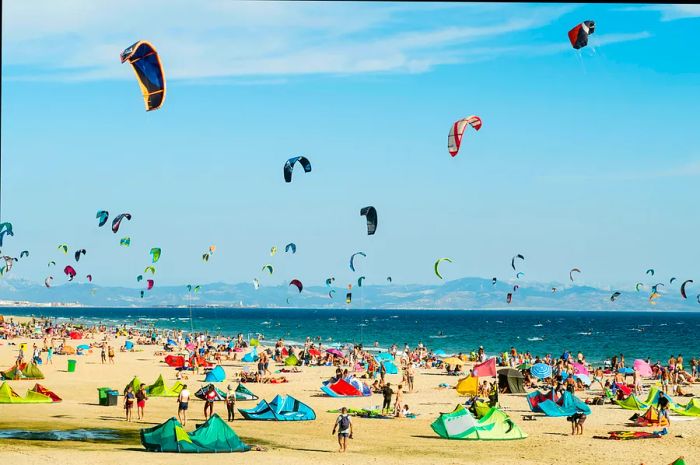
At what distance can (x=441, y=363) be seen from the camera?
4428 centimetres

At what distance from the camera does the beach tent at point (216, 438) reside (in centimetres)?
1778

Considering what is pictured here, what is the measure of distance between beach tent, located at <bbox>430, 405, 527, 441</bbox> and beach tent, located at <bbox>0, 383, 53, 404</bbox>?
11.8 m

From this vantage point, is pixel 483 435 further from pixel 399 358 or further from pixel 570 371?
pixel 399 358

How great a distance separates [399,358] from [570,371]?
671 inches


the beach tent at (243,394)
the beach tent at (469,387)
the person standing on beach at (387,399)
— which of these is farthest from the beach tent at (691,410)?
the beach tent at (243,394)

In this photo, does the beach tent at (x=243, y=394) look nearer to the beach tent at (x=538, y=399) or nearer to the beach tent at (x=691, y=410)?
the beach tent at (x=538, y=399)

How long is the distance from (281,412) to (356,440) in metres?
3.51

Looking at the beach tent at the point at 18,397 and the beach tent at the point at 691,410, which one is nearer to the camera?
the beach tent at the point at 691,410

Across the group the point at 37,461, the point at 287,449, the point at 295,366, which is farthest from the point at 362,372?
the point at 37,461

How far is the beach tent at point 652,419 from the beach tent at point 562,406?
5.45 ft

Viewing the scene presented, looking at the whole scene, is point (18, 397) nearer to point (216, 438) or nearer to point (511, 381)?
point (216, 438)

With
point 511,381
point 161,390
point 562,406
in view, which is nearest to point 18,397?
point 161,390

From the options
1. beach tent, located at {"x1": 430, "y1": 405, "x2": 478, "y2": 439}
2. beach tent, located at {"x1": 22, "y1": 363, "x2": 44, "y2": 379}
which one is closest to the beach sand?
beach tent, located at {"x1": 430, "y1": 405, "x2": 478, "y2": 439}

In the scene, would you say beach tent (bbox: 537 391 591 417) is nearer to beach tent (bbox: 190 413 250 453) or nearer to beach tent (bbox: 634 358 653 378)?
beach tent (bbox: 634 358 653 378)
